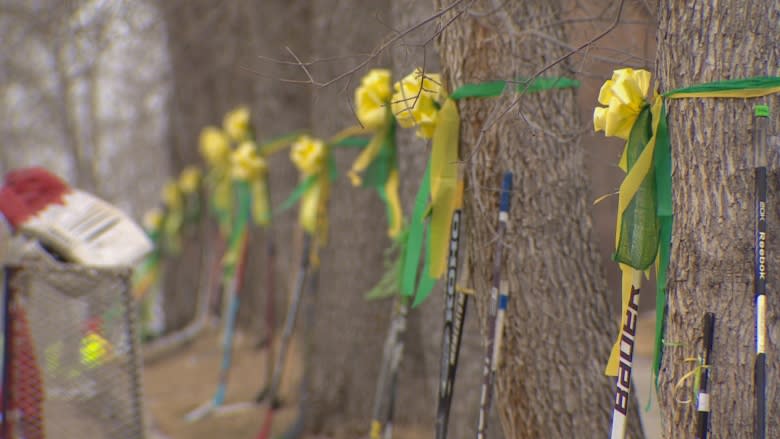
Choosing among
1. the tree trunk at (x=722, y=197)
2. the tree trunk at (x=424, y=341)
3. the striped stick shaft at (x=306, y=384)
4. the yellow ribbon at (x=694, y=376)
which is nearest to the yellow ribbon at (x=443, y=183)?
the tree trunk at (x=424, y=341)

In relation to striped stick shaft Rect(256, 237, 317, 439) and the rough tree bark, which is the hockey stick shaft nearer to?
striped stick shaft Rect(256, 237, 317, 439)

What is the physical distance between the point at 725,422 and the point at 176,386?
24.2ft

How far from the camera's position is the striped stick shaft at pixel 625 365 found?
3.38 m

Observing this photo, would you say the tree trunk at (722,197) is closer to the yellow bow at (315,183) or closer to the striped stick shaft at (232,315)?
the yellow bow at (315,183)

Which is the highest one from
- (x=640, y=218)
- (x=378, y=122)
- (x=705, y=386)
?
(x=378, y=122)

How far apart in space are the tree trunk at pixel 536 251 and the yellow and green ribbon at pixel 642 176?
610mm

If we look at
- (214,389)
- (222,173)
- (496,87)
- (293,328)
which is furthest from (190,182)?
(496,87)

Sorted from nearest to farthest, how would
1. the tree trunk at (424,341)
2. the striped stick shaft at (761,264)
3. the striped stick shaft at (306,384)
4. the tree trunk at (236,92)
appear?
the striped stick shaft at (761,264) < the tree trunk at (424,341) < the striped stick shaft at (306,384) < the tree trunk at (236,92)

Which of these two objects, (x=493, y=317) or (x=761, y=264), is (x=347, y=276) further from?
(x=761, y=264)

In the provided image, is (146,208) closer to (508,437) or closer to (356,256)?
(356,256)

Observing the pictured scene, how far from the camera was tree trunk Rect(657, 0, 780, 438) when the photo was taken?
3029 millimetres

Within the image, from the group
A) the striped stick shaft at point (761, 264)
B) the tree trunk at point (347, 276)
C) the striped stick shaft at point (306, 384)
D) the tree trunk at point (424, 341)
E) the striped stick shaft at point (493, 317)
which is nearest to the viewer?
the striped stick shaft at point (761, 264)

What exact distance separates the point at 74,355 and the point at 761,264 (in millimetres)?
3174

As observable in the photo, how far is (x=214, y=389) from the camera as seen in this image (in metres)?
9.12
